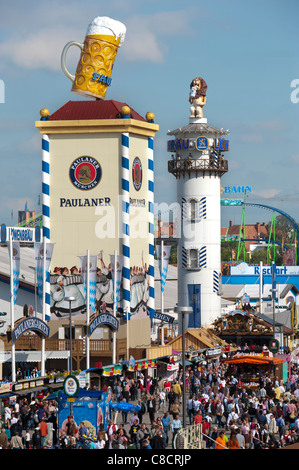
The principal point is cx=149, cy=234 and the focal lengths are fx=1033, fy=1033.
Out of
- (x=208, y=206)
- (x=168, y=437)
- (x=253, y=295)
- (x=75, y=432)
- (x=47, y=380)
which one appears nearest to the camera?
(x=75, y=432)

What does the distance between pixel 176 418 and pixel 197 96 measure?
4832 centimetres

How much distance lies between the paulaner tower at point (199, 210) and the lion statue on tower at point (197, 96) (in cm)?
11

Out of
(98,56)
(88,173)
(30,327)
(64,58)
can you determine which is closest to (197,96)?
(64,58)

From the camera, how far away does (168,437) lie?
1288 inches

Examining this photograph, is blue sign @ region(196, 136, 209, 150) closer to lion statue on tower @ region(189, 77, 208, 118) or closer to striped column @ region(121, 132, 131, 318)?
lion statue on tower @ region(189, 77, 208, 118)

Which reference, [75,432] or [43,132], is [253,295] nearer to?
[43,132]

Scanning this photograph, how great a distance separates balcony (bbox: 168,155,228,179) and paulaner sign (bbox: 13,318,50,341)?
105 ft

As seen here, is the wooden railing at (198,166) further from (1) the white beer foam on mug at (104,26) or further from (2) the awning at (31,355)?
(2) the awning at (31,355)

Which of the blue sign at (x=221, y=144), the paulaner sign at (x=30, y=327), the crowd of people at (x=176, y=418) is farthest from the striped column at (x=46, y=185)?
the blue sign at (x=221, y=144)

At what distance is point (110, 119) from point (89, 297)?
1117cm

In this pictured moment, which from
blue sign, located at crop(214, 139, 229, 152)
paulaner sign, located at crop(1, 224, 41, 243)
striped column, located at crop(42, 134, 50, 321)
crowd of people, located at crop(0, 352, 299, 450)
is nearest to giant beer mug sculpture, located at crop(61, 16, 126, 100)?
striped column, located at crop(42, 134, 50, 321)

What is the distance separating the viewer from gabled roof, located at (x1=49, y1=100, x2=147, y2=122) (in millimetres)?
54375
